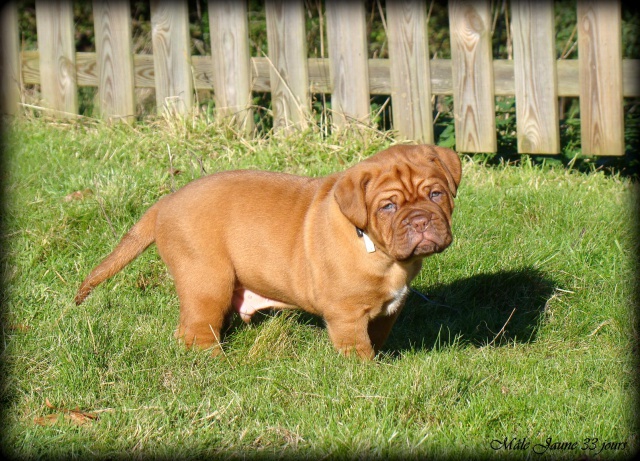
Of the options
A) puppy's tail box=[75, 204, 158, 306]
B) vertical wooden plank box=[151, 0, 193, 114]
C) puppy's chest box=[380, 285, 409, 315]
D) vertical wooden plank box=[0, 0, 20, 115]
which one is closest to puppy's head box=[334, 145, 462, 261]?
puppy's chest box=[380, 285, 409, 315]

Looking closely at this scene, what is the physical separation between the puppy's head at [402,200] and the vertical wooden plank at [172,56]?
3.99m

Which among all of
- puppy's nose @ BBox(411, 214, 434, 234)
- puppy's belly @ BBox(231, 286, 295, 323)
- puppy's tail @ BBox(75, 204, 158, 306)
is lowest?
puppy's belly @ BBox(231, 286, 295, 323)

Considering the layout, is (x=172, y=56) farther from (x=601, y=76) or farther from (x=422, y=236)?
(x=422, y=236)

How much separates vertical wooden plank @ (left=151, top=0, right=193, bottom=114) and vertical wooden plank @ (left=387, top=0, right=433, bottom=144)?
1.94 meters

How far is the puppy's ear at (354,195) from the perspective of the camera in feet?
11.9

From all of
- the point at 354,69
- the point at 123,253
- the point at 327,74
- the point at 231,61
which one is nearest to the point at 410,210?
the point at 123,253

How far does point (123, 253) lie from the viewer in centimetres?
421

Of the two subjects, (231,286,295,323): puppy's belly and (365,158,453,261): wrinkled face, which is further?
(231,286,295,323): puppy's belly

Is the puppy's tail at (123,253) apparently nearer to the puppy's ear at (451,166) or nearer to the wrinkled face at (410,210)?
the wrinkled face at (410,210)

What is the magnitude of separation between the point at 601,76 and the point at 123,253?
3905 millimetres

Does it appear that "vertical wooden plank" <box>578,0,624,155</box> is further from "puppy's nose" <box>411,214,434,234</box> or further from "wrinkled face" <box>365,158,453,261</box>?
"puppy's nose" <box>411,214,434,234</box>

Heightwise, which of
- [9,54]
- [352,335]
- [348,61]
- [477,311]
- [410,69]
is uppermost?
[9,54]

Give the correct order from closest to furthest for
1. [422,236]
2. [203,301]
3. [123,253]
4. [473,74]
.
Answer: [422,236] → [203,301] → [123,253] → [473,74]

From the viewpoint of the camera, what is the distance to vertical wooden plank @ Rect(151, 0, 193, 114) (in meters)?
7.38
